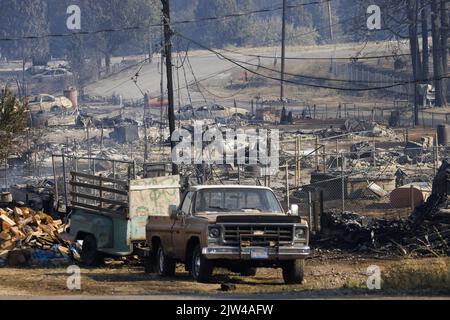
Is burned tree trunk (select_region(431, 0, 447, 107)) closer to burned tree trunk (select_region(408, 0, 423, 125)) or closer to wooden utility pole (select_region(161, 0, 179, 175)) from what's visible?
burned tree trunk (select_region(408, 0, 423, 125))

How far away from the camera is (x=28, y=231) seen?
27.3 m

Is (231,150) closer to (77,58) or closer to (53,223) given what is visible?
Result: (53,223)

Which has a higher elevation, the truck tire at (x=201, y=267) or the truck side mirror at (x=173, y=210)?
the truck side mirror at (x=173, y=210)

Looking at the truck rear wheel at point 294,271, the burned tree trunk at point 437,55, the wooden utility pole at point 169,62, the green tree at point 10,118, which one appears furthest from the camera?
the burned tree trunk at point 437,55

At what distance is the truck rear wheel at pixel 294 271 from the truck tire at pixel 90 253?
560 centimetres

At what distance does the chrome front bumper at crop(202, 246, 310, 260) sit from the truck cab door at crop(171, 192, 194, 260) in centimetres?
126

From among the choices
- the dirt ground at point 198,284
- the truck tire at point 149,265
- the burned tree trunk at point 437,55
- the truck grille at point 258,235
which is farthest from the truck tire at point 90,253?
the burned tree trunk at point 437,55

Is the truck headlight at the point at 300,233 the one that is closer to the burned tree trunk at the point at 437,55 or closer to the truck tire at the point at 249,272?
the truck tire at the point at 249,272

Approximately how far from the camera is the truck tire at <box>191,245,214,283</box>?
20.0 m

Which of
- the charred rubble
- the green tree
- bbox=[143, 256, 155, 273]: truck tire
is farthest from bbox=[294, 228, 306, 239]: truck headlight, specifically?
the green tree

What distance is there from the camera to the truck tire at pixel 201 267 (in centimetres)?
2001

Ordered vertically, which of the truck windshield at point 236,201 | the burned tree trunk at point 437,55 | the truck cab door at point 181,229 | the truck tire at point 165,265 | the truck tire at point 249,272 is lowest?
the truck tire at point 249,272

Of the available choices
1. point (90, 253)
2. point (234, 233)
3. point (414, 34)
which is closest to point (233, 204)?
point (234, 233)
